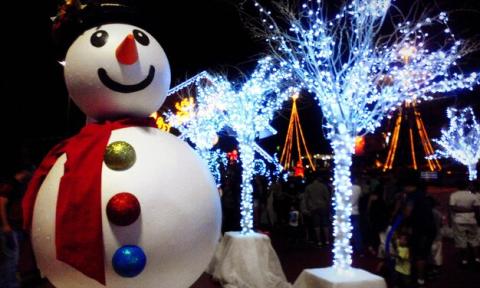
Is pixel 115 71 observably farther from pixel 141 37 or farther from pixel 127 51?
pixel 141 37

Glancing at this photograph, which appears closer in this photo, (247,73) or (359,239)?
(247,73)

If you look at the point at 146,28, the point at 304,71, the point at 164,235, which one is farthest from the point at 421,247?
the point at 146,28

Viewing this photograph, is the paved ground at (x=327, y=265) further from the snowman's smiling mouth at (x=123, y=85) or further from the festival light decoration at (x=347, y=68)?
the snowman's smiling mouth at (x=123, y=85)

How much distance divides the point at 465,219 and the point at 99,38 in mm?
8376

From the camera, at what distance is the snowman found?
9.64 ft

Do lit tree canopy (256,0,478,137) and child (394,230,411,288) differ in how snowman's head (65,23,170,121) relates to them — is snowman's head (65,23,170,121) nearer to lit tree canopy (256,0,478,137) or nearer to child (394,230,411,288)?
lit tree canopy (256,0,478,137)

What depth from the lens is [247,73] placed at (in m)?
9.18

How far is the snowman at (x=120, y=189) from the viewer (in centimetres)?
294

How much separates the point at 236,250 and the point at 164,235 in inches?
179

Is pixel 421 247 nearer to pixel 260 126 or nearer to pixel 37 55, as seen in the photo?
pixel 260 126

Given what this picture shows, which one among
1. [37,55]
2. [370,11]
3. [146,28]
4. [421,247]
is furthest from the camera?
[37,55]

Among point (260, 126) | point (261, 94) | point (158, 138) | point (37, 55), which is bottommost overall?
point (158, 138)

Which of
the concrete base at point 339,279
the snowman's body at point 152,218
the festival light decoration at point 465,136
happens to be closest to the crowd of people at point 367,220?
the concrete base at point 339,279

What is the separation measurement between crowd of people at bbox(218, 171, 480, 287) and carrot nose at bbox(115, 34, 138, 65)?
3.85m
